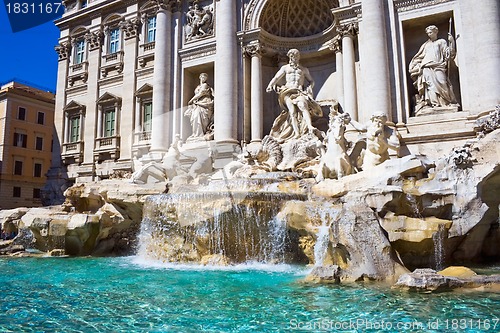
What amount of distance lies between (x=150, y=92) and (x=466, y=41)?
13658mm

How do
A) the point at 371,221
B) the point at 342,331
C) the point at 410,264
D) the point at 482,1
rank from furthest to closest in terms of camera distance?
the point at 482,1, the point at 410,264, the point at 371,221, the point at 342,331

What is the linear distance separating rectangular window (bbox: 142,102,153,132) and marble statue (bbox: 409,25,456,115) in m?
12.1

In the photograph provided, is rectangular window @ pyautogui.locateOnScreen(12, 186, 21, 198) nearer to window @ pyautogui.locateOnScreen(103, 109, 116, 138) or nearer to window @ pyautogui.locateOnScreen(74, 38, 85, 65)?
window @ pyautogui.locateOnScreen(74, 38, 85, 65)

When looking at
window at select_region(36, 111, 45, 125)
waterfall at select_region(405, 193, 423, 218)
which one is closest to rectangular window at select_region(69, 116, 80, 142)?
window at select_region(36, 111, 45, 125)

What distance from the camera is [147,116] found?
19891 mm

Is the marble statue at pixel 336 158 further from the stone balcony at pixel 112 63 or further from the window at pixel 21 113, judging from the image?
the window at pixel 21 113

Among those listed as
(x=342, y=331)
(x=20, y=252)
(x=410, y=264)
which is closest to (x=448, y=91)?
(x=410, y=264)

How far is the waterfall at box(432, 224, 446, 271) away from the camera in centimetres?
693

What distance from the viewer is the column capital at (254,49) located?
16469 millimetres

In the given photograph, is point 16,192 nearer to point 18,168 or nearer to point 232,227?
point 18,168

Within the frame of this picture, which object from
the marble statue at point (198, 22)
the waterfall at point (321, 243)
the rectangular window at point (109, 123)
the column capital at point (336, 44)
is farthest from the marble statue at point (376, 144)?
the rectangular window at point (109, 123)

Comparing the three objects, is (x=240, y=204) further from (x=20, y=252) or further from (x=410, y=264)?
(x=20, y=252)

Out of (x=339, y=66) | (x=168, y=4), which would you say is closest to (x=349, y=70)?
(x=339, y=66)

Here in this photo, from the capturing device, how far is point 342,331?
13.3 ft
